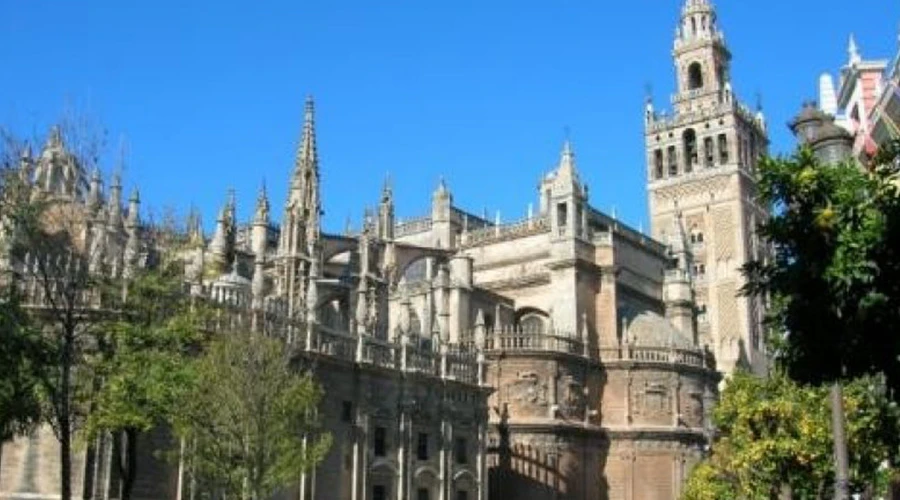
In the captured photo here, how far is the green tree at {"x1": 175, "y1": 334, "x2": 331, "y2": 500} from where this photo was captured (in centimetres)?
2559

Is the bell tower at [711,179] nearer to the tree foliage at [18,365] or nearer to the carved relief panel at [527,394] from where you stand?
the carved relief panel at [527,394]

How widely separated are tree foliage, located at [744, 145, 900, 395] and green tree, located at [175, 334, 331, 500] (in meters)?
16.3

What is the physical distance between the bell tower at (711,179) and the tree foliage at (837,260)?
59096 millimetres

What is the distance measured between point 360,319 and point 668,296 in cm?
2818

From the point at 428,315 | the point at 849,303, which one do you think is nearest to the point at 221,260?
the point at 428,315

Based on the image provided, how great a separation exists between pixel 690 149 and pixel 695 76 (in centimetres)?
653

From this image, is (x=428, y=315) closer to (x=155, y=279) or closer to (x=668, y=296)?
(x=668, y=296)

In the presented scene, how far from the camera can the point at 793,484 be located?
28312 mm

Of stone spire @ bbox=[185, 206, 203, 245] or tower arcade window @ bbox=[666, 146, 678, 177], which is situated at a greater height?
tower arcade window @ bbox=[666, 146, 678, 177]

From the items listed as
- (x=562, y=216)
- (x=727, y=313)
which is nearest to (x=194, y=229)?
(x=562, y=216)

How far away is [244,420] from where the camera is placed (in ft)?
84.5

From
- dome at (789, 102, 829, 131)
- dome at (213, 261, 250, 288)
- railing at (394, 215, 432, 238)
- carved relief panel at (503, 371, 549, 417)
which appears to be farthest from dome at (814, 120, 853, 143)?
railing at (394, 215, 432, 238)

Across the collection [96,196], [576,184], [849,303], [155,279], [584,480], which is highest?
[576,184]

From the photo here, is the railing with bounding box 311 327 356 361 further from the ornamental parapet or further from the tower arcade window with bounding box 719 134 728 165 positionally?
the tower arcade window with bounding box 719 134 728 165
